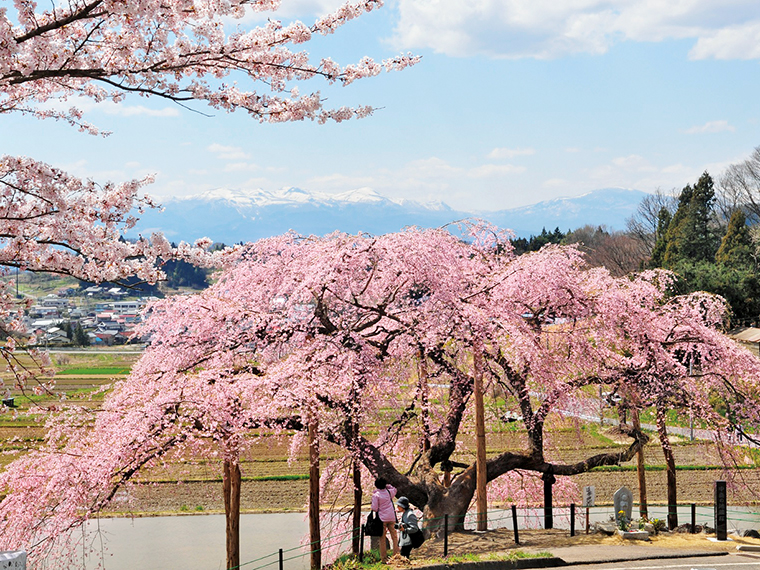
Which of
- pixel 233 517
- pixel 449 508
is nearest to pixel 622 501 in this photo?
pixel 449 508

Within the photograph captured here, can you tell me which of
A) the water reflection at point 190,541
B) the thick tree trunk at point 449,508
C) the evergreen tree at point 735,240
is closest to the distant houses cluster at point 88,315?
the evergreen tree at point 735,240

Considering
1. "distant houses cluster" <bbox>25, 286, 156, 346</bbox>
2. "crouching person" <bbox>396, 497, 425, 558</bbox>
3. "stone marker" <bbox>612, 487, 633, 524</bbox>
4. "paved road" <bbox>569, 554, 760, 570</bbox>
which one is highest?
"distant houses cluster" <bbox>25, 286, 156, 346</bbox>

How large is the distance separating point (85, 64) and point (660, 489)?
75.4 feet

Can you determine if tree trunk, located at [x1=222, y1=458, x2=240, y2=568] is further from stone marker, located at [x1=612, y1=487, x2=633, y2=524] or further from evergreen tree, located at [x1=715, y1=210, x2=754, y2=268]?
evergreen tree, located at [x1=715, y1=210, x2=754, y2=268]

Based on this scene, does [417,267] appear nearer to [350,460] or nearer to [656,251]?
[350,460]

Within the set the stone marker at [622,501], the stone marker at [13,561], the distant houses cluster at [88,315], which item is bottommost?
the stone marker at [622,501]

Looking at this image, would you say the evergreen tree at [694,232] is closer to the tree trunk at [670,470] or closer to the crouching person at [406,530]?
the tree trunk at [670,470]

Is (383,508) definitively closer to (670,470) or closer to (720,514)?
(720,514)

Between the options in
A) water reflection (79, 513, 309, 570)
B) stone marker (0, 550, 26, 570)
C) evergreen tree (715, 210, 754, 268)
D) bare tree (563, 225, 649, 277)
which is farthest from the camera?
bare tree (563, 225, 649, 277)

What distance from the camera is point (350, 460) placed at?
12.8 meters

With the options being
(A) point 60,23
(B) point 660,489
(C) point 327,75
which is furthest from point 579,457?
(A) point 60,23

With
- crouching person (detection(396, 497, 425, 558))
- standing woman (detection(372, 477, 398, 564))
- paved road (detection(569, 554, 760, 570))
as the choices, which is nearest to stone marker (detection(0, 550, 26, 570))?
standing woman (detection(372, 477, 398, 564))

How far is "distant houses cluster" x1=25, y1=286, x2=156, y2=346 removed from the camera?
106 metres

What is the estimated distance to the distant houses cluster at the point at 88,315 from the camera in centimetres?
10568
